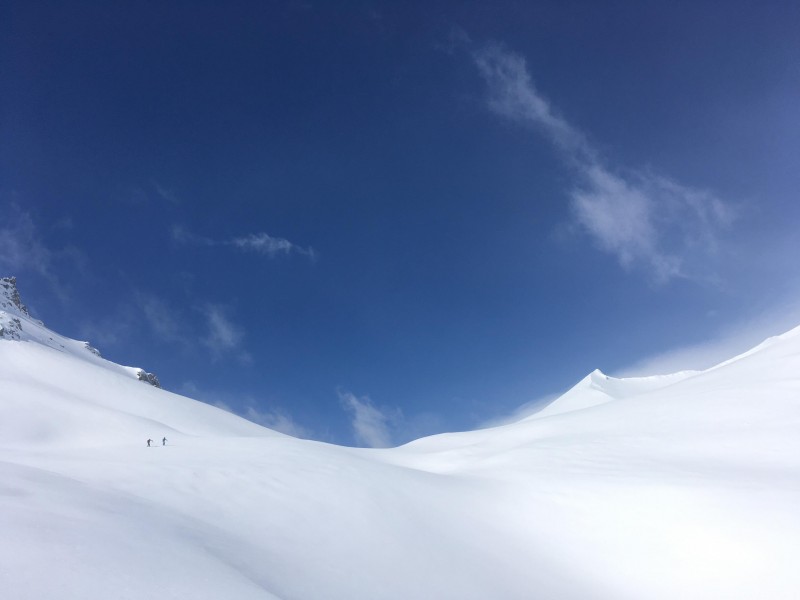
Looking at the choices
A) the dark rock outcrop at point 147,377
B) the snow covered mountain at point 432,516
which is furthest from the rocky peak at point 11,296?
the snow covered mountain at point 432,516

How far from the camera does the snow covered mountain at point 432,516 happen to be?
8086 millimetres

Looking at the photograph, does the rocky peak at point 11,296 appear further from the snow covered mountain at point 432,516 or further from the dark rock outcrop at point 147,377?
the snow covered mountain at point 432,516

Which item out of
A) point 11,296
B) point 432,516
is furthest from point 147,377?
point 432,516

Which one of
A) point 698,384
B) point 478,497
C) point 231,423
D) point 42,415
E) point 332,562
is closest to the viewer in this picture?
point 332,562

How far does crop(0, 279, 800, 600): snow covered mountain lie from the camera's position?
8.09 m

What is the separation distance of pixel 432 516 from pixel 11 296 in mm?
124988

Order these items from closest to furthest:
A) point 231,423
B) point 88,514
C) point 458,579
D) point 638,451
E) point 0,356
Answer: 1. point 88,514
2. point 458,579
3. point 638,451
4. point 0,356
5. point 231,423

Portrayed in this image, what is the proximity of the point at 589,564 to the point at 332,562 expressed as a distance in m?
9.70

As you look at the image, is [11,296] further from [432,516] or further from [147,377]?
[432,516]

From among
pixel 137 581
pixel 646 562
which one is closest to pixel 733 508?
pixel 646 562

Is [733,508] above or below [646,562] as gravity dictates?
above

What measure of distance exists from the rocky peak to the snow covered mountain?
84.5m

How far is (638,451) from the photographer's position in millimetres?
25578

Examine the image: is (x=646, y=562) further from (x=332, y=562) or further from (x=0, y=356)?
(x=0, y=356)
